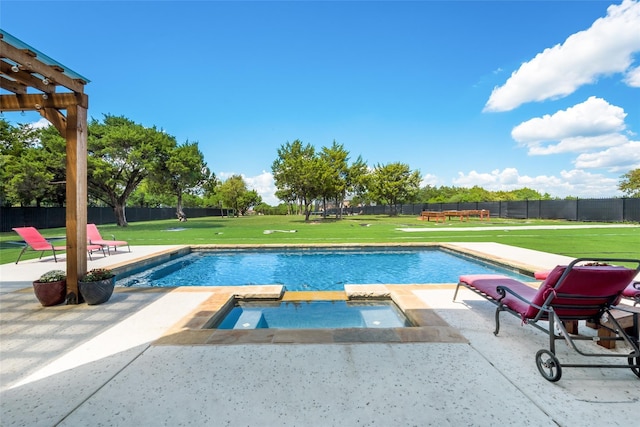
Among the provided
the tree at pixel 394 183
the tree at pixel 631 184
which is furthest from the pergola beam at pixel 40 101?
the tree at pixel 631 184

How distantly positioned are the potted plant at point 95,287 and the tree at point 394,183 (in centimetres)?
3916

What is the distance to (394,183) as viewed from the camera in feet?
138

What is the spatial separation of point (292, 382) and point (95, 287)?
11.1ft

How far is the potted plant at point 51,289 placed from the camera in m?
4.00

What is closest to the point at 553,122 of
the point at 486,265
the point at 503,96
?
the point at 503,96

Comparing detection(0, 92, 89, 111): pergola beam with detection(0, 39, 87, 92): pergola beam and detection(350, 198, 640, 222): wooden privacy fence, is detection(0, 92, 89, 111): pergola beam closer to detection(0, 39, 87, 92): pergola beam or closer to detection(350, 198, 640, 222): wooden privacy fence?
detection(0, 39, 87, 92): pergola beam

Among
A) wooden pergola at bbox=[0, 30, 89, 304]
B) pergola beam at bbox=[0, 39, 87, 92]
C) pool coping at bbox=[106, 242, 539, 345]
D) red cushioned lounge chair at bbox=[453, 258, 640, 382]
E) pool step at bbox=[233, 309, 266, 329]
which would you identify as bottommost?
pool step at bbox=[233, 309, 266, 329]

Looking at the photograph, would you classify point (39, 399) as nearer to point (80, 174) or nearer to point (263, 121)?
point (80, 174)

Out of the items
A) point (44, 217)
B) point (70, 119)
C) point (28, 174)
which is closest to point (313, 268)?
point (70, 119)

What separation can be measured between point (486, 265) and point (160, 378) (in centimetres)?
784

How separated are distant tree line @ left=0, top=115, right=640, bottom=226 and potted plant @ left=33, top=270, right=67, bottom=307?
1712 cm

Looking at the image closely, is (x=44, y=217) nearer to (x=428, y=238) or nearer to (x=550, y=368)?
(x=428, y=238)

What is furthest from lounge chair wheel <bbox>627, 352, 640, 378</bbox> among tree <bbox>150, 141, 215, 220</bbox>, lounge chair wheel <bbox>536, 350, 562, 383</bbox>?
tree <bbox>150, 141, 215, 220</bbox>

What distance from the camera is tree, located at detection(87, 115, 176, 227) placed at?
20.8m
